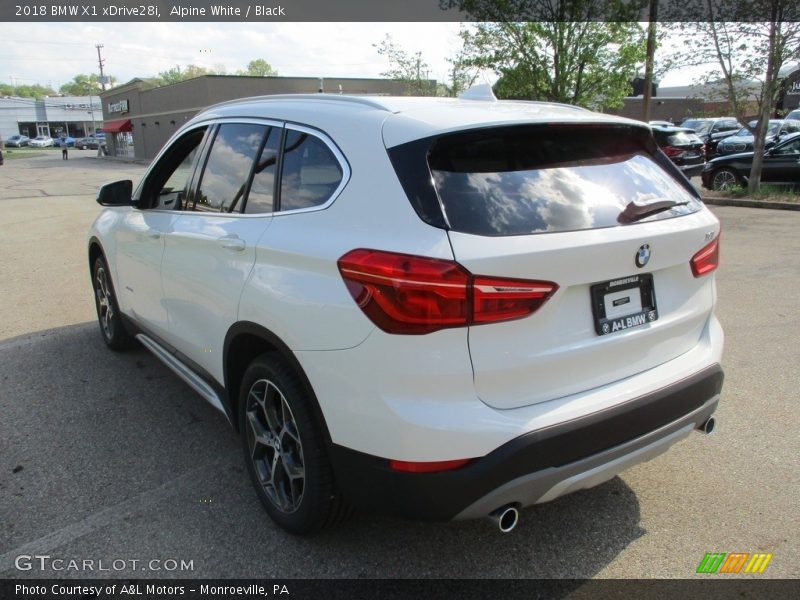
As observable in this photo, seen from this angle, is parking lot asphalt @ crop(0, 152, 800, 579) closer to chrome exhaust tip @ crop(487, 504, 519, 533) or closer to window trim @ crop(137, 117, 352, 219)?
chrome exhaust tip @ crop(487, 504, 519, 533)

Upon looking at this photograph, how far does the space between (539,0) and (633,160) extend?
14.4 meters

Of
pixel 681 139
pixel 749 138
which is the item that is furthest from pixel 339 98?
pixel 749 138

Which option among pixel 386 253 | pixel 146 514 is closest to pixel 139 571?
pixel 146 514

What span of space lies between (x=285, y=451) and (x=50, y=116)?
132 meters

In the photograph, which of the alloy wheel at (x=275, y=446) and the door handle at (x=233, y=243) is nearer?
the alloy wheel at (x=275, y=446)

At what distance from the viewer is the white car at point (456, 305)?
2139 mm

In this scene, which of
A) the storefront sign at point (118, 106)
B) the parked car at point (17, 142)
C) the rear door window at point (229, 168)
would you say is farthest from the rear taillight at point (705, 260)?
the parked car at point (17, 142)

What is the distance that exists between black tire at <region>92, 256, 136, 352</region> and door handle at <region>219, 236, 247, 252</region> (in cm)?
232

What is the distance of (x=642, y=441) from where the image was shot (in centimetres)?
247

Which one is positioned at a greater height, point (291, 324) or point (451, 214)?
point (451, 214)

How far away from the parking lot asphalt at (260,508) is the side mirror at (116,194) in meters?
1.34

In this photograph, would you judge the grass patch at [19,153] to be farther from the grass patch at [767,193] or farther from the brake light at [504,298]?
the brake light at [504,298]

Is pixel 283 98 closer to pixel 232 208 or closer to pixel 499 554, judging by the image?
pixel 232 208

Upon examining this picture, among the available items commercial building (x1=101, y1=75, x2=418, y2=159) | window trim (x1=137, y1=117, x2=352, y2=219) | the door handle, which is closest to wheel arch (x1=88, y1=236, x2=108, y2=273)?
window trim (x1=137, y1=117, x2=352, y2=219)
